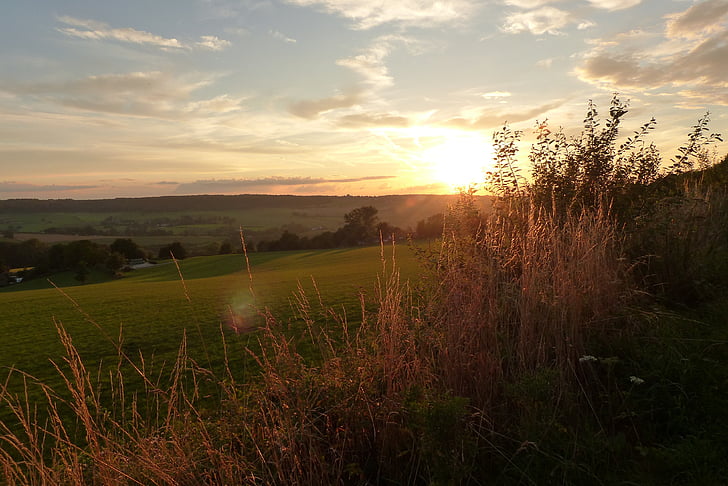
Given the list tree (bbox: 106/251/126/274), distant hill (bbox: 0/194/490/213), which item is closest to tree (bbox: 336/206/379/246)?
distant hill (bbox: 0/194/490/213)

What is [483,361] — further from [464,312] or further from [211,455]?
[211,455]

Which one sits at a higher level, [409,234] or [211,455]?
[409,234]

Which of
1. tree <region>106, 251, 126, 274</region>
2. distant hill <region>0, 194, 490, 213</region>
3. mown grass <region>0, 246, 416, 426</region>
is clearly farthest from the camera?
distant hill <region>0, 194, 490, 213</region>

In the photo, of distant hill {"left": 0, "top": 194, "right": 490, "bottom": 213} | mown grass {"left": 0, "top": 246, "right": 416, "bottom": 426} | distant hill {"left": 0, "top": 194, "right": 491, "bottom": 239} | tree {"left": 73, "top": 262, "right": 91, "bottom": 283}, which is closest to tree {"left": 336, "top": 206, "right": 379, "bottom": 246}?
distant hill {"left": 0, "top": 194, "right": 491, "bottom": 239}

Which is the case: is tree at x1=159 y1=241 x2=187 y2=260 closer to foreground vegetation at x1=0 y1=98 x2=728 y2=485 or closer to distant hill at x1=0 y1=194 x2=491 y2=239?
distant hill at x1=0 y1=194 x2=491 y2=239

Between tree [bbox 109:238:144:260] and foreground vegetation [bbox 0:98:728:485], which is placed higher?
foreground vegetation [bbox 0:98:728:485]

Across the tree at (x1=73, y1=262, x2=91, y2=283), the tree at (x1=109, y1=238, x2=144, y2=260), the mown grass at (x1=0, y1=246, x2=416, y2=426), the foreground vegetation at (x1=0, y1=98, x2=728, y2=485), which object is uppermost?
the foreground vegetation at (x1=0, y1=98, x2=728, y2=485)

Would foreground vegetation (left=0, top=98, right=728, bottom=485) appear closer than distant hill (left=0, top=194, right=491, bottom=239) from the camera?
Yes

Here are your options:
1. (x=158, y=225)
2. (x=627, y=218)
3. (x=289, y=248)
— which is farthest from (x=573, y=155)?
(x=158, y=225)

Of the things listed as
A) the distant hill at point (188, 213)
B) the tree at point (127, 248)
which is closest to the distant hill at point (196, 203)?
the distant hill at point (188, 213)

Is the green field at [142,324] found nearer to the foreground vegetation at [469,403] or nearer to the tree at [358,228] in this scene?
the foreground vegetation at [469,403]

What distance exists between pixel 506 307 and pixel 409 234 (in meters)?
2.60

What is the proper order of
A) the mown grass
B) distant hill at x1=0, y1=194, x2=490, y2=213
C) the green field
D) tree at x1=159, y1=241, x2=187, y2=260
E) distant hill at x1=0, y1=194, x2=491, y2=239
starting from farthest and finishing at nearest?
distant hill at x1=0, y1=194, x2=490, y2=213 < distant hill at x1=0, y1=194, x2=491, y2=239 < tree at x1=159, y1=241, x2=187, y2=260 < the green field < the mown grass

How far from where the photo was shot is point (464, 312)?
4.50 m
